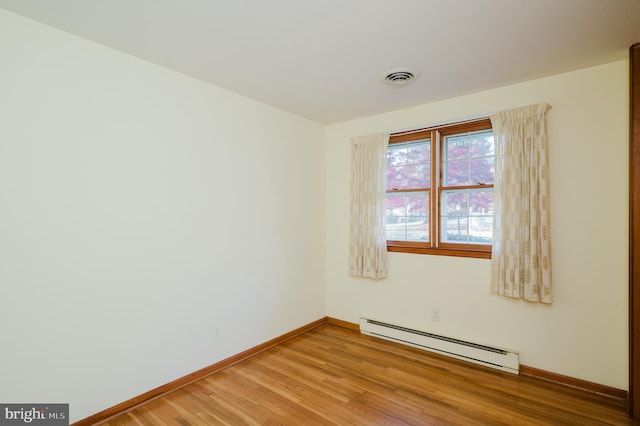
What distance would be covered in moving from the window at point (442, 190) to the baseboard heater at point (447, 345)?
2.89ft

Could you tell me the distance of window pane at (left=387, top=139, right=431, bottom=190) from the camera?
337cm

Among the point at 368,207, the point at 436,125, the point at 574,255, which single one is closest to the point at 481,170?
the point at 436,125

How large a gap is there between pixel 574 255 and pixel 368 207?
196cm

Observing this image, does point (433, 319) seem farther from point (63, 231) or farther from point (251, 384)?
point (63, 231)

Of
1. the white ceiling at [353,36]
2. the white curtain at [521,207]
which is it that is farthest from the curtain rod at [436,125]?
the white ceiling at [353,36]

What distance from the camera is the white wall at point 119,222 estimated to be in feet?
6.00

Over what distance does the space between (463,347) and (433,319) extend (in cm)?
37

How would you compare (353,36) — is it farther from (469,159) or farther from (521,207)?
(521,207)

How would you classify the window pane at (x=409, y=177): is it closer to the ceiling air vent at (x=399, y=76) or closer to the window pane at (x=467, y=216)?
the window pane at (x=467, y=216)

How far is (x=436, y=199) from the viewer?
3.26 metres

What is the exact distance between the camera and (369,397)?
7.75ft

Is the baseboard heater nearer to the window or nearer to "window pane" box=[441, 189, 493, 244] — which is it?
the window

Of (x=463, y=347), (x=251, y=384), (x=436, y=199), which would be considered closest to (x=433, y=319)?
(x=463, y=347)

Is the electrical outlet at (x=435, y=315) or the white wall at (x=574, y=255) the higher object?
the white wall at (x=574, y=255)
